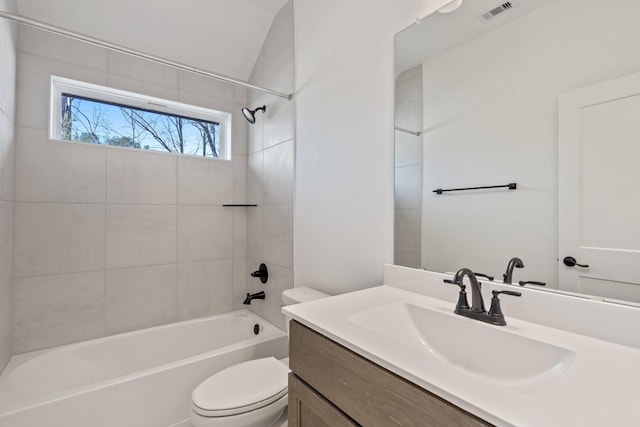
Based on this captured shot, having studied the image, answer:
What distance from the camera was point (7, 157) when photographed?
156cm

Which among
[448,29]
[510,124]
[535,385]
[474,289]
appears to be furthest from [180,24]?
[535,385]

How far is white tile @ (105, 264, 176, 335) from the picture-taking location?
2004 millimetres

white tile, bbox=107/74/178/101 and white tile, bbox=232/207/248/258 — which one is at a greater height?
white tile, bbox=107/74/178/101

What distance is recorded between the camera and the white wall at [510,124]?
0.81m

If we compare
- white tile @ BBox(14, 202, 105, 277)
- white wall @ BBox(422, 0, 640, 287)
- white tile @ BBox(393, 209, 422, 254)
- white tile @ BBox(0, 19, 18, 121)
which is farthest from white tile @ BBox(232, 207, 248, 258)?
white wall @ BBox(422, 0, 640, 287)

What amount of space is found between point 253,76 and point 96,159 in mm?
1335

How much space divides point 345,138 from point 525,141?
82 centimetres

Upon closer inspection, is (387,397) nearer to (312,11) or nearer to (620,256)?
(620,256)

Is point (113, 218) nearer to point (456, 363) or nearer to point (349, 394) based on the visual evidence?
point (349, 394)

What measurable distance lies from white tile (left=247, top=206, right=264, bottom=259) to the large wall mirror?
1314 mm

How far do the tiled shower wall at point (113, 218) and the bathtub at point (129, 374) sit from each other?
0.12 meters

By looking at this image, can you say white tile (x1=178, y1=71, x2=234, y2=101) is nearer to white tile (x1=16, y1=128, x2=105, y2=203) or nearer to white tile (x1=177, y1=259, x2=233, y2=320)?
white tile (x1=16, y1=128, x2=105, y2=203)

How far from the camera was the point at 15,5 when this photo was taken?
5.46ft

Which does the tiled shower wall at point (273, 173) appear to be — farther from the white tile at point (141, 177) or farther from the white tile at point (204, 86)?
the white tile at point (141, 177)
